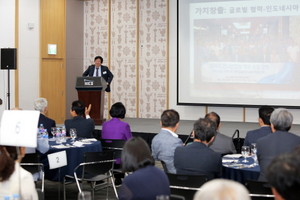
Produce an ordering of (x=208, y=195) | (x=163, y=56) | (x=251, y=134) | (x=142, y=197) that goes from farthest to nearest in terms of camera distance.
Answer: (x=163, y=56) < (x=251, y=134) < (x=142, y=197) < (x=208, y=195)

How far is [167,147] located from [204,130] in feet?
2.23

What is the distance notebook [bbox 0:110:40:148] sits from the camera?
303 centimetres

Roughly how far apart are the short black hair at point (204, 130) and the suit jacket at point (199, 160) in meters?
0.09

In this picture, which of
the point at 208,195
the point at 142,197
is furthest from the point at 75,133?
the point at 208,195

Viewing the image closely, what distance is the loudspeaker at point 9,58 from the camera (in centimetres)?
998

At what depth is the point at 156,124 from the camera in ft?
34.4

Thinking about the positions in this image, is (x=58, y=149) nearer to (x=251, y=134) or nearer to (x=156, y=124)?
(x=251, y=134)

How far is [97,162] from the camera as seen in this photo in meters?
5.02

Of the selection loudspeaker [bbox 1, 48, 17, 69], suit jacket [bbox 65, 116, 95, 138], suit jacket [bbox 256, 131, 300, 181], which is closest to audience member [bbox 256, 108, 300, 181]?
suit jacket [bbox 256, 131, 300, 181]

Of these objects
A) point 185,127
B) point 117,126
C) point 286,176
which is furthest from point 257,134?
point 185,127

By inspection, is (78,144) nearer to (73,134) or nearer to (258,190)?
(73,134)

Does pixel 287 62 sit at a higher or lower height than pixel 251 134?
higher

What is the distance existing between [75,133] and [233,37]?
605 centimetres

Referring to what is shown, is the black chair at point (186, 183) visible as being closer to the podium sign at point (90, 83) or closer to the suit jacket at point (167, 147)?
the suit jacket at point (167, 147)
